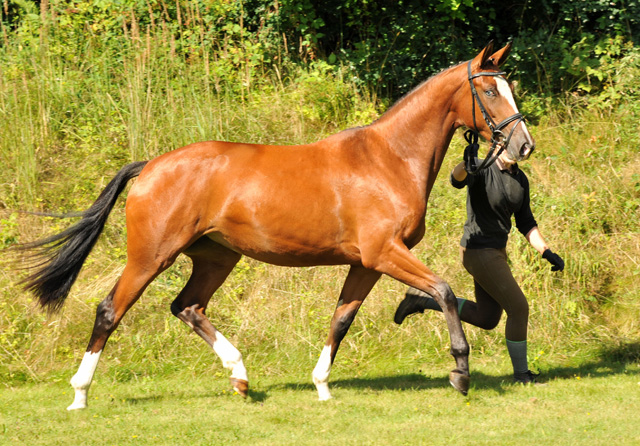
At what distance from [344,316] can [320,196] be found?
0.97 meters

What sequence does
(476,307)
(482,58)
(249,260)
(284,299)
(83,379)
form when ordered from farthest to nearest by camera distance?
(249,260) → (284,299) → (476,307) → (83,379) → (482,58)

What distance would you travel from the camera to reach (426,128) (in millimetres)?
5262

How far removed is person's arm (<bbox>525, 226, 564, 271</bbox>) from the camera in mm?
5430

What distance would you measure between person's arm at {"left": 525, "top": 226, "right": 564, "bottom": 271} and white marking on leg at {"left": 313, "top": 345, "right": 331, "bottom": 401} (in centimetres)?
178

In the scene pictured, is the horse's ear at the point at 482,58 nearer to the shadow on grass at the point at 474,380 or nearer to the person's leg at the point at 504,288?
the person's leg at the point at 504,288

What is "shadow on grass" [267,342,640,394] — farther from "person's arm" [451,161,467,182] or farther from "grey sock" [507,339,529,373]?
"person's arm" [451,161,467,182]

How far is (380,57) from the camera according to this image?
33.6ft

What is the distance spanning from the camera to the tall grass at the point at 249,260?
6613 millimetres

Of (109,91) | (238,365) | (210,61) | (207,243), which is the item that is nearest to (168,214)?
(207,243)

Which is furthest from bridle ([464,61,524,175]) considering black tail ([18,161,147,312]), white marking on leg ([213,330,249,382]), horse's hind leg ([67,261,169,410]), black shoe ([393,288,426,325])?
black tail ([18,161,147,312])

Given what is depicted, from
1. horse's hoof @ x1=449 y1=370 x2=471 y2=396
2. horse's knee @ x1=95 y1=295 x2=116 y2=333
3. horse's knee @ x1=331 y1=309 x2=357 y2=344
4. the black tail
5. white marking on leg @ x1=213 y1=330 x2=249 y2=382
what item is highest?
the black tail

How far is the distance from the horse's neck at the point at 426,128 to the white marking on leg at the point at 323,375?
57.1 inches

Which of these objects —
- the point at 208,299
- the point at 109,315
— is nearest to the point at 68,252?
the point at 109,315

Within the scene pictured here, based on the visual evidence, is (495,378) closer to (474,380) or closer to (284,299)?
(474,380)
